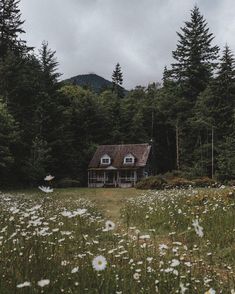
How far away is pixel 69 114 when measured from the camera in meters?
58.3

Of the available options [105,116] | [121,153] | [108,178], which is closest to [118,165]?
[121,153]

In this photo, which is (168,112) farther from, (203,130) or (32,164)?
(32,164)

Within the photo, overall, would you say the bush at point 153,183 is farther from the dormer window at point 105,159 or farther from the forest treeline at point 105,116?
the dormer window at point 105,159

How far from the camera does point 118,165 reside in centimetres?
5553

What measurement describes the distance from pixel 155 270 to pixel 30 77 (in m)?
49.2

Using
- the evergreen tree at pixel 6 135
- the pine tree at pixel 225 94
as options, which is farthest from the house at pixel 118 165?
the evergreen tree at pixel 6 135

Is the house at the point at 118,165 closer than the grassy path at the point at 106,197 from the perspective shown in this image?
No

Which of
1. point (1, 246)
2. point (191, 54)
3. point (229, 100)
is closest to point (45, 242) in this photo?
point (1, 246)

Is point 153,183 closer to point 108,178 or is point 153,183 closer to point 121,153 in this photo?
point 121,153

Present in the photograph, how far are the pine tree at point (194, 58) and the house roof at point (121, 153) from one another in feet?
47.4

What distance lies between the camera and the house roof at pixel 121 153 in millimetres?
55125

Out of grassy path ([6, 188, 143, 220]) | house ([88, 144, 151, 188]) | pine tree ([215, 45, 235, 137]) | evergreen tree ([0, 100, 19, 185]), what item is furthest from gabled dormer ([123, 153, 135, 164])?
grassy path ([6, 188, 143, 220])

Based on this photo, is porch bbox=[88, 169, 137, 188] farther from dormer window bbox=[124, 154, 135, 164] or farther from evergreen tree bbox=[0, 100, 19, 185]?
evergreen tree bbox=[0, 100, 19, 185]

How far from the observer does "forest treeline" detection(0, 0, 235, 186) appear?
4566 cm
